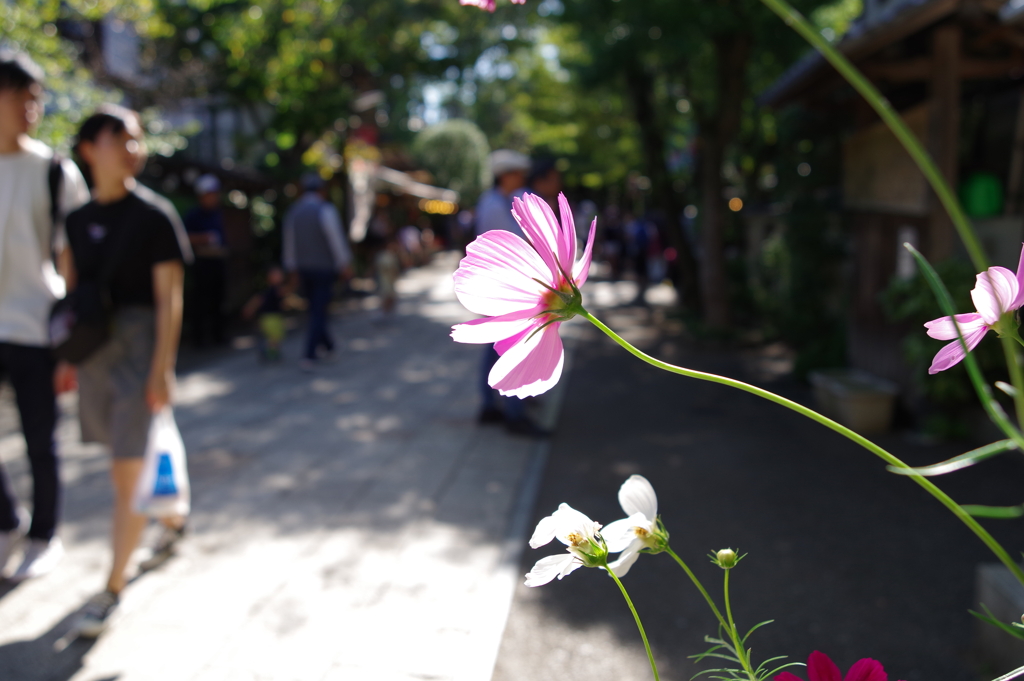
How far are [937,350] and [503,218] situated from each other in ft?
9.73

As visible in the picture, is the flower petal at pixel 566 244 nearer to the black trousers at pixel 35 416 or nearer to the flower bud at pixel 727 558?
the flower bud at pixel 727 558

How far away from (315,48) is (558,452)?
37.8 feet

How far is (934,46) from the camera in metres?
5.64

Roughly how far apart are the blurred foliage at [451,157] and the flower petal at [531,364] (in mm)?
50784

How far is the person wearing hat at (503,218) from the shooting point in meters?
5.83

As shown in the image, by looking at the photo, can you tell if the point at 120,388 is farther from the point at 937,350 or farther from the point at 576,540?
the point at 937,350

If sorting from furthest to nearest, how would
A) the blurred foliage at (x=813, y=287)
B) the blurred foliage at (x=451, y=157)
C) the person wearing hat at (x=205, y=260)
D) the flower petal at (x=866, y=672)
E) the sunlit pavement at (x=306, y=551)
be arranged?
the blurred foliage at (x=451, y=157) → the person wearing hat at (x=205, y=260) → the blurred foliage at (x=813, y=287) → the sunlit pavement at (x=306, y=551) → the flower petal at (x=866, y=672)

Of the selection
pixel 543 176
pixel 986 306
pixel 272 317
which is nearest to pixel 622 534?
pixel 986 306

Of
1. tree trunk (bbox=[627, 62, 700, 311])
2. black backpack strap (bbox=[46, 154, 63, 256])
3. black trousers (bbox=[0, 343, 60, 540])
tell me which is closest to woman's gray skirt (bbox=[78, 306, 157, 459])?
black trousers (bbox=[0, 343, 60, 540])

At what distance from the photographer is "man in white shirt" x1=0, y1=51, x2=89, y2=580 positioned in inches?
132

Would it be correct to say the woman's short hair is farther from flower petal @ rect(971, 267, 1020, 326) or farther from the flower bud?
flower petal @ rect(971, 267, 1020, 326)

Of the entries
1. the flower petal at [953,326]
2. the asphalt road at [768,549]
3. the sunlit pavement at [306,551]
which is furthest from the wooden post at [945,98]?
the flower petal at [953,326]

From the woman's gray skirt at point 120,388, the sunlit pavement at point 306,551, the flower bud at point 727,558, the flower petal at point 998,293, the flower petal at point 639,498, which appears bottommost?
the sunlit pavement at point 306,551

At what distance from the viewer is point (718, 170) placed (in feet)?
36.2
